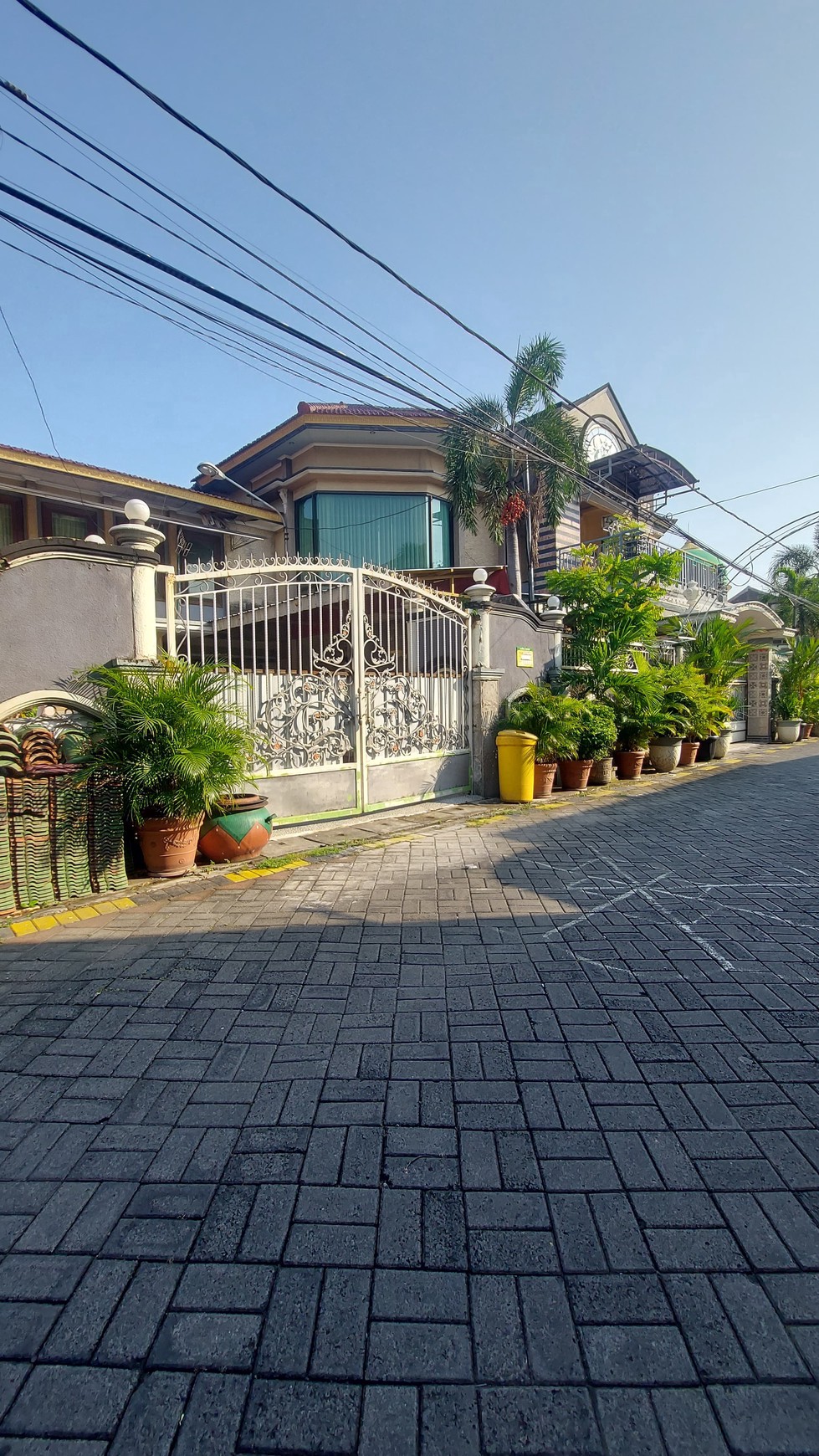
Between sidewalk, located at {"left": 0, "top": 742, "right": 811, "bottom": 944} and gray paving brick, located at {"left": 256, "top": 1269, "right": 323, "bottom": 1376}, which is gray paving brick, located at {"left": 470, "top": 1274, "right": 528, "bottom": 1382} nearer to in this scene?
gray paving brick, located at {"left": 256, "top": 1269, "right": 323, "bottom": 1376}

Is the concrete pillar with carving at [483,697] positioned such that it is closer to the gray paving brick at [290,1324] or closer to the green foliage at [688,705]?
the green foliage at [688,705]

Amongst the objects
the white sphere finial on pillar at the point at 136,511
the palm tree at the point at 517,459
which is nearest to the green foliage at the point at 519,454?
the palm tree at the point at 517,459

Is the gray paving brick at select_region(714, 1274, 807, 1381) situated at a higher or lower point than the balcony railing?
lower

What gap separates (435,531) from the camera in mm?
14617

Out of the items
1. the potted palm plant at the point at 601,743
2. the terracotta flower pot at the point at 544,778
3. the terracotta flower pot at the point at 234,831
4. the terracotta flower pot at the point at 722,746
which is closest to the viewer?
the terracotta flower pot at the point at 234,831

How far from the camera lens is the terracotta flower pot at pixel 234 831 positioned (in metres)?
5.50

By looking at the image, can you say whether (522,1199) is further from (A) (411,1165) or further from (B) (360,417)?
(B) (360,417)

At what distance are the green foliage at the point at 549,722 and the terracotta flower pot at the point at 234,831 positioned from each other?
4018mm

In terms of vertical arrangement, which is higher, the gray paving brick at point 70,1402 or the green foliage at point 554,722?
the green foliage at point 554,722

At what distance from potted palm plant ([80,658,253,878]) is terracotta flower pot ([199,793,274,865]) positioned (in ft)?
0.70

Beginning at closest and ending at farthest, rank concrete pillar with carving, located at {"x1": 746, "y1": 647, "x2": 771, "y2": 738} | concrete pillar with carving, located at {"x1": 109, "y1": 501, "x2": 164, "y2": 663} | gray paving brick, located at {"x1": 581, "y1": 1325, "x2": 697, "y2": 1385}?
gray paving brick, located at {"x1": 581, "y1": 1325, "x2": 697, "y2": 1385}
concrete pillar with carving, located at {"x1": 109, "y1": 501, "x2": 164, "y2": 663}
concrete pillar with carving, located at {"x1": 746, "y1": 647, "x2": 771, "y2": 738}

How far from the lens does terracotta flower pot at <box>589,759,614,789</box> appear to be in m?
9.97

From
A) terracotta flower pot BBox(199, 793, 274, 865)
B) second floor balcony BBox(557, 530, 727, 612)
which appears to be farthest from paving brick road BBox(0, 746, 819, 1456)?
second floor balcony BBox(557, 530, 727, 612)

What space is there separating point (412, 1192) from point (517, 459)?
49.0 ft
